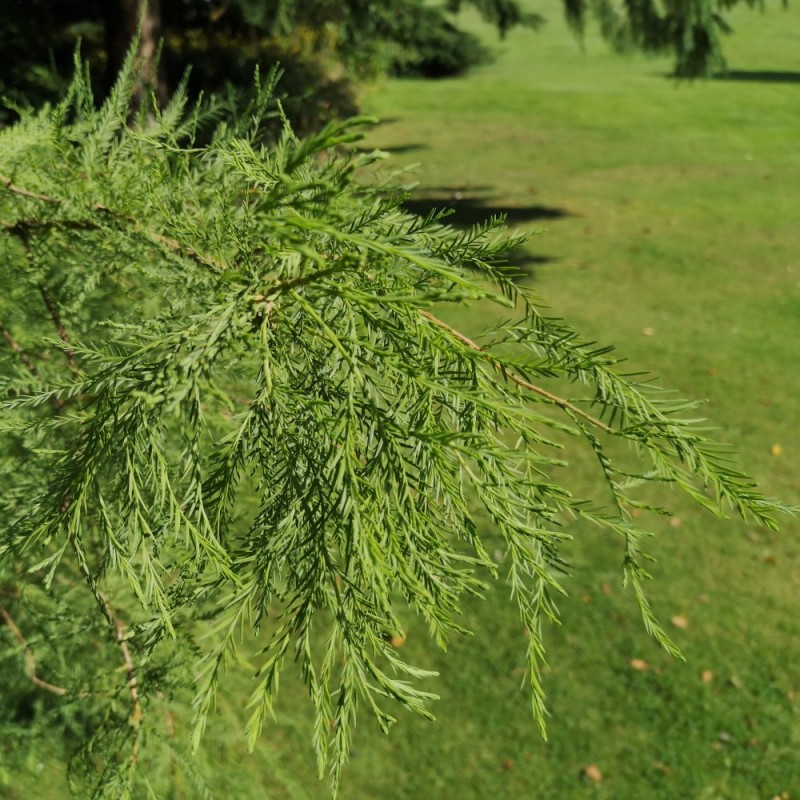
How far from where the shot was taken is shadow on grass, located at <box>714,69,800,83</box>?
22.8 meters

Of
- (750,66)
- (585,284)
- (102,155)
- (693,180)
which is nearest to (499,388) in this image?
(102,155)

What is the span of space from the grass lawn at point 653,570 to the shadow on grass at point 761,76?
5910 millimetres

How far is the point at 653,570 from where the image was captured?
17.7 feet

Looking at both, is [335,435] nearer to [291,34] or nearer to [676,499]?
[676,499]

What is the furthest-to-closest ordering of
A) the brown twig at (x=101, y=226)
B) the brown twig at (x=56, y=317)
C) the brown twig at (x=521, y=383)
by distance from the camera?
the brown twig at (x=56, y=317), the brown twig at (x=101, y=226), the brown twig at (x=521, y=383)

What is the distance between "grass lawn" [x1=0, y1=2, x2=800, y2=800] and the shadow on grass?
5.91 meters

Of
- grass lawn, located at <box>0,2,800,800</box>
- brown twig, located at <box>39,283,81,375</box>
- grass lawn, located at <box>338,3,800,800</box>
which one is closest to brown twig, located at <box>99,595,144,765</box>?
grass lawn, located at <box>0,2,800,800</box>

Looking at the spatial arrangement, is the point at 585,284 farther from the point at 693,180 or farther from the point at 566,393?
the point at 693,180

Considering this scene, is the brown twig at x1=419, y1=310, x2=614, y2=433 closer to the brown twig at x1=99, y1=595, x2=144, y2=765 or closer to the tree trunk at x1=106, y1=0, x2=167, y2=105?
the brown twig at x1=99, y1=595, x2=144, y2=765

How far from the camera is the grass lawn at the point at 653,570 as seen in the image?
4.14 metres

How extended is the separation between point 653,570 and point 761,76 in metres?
22.8

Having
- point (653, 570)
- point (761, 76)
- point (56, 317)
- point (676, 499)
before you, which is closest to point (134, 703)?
point (56, 317)

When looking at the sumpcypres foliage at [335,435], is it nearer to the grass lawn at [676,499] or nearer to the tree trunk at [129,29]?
the grass lawn at [676,499]

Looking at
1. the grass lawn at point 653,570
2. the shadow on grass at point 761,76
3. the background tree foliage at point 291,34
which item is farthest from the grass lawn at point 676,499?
the shadow on grass at point 761,76
